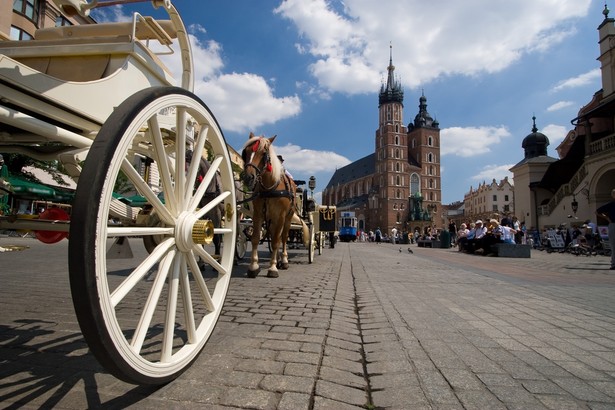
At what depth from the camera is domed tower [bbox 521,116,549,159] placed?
41594mm

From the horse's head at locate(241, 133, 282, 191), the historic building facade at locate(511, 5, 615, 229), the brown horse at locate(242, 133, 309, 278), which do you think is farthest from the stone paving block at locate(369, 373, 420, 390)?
the historic building facade at locate(511, 5, 615, 229)

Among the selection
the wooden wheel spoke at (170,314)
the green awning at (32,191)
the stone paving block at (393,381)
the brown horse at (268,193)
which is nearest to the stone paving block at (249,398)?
the wooden wheel spoke at (170,314)

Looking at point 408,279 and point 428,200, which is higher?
point 428,200

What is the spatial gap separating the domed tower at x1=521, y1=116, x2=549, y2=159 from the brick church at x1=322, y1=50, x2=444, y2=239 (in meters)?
44.0

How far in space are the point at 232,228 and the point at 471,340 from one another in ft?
6.32

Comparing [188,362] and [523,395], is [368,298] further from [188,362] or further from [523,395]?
[188,362]

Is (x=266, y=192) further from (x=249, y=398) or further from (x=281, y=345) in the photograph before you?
(x=249, y=398)

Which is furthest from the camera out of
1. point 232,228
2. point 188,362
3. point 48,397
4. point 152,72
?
point 232,228

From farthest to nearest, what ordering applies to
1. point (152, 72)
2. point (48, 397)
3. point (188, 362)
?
1. point (152, 72)
2. point (188, 362)
3. point (48, 397)

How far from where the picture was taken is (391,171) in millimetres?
95250

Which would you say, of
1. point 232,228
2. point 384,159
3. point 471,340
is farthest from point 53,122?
point 384,159

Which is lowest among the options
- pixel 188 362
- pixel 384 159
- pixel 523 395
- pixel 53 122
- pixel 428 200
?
pixel 523 395

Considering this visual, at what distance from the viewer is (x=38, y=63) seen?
231 cm

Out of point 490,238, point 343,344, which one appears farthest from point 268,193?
point 490,238
